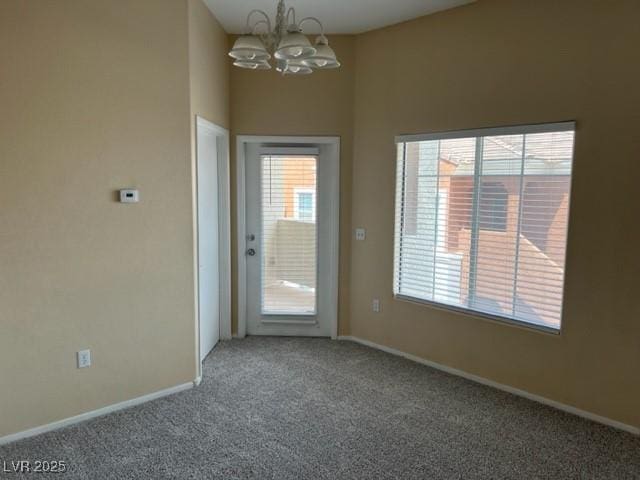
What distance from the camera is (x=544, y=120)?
324cm

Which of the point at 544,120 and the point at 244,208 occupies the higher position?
the point at 544,120

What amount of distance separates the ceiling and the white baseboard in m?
2.94

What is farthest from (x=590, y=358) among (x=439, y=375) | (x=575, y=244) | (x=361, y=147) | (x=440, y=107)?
(x=361, y=147)

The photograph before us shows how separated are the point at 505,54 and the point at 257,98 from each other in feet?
7.20

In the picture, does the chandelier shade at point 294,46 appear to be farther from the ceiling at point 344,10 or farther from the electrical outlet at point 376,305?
the electrical outlet at point 376,305

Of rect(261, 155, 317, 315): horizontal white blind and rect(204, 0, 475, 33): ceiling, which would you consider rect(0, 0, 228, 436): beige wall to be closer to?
rect(204, 0, 475, 33): ceiling

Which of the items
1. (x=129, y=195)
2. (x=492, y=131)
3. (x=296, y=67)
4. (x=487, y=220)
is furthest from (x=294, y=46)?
(x=487, y=220)

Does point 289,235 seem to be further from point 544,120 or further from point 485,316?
point 544,120

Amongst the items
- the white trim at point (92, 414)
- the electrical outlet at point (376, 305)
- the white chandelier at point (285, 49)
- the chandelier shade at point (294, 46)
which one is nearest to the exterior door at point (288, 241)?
the electrical outlet at point (376, 305)

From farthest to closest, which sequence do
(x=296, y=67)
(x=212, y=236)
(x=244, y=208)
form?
(x=244, y=208)
(x=212, y=236)
(x=296, y=67)

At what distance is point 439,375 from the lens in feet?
12.8

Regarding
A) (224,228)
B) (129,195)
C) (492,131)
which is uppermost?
(492,131)

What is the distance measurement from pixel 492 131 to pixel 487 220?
681 millimetres

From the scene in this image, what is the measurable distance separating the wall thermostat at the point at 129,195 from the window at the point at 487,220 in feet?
7.29
